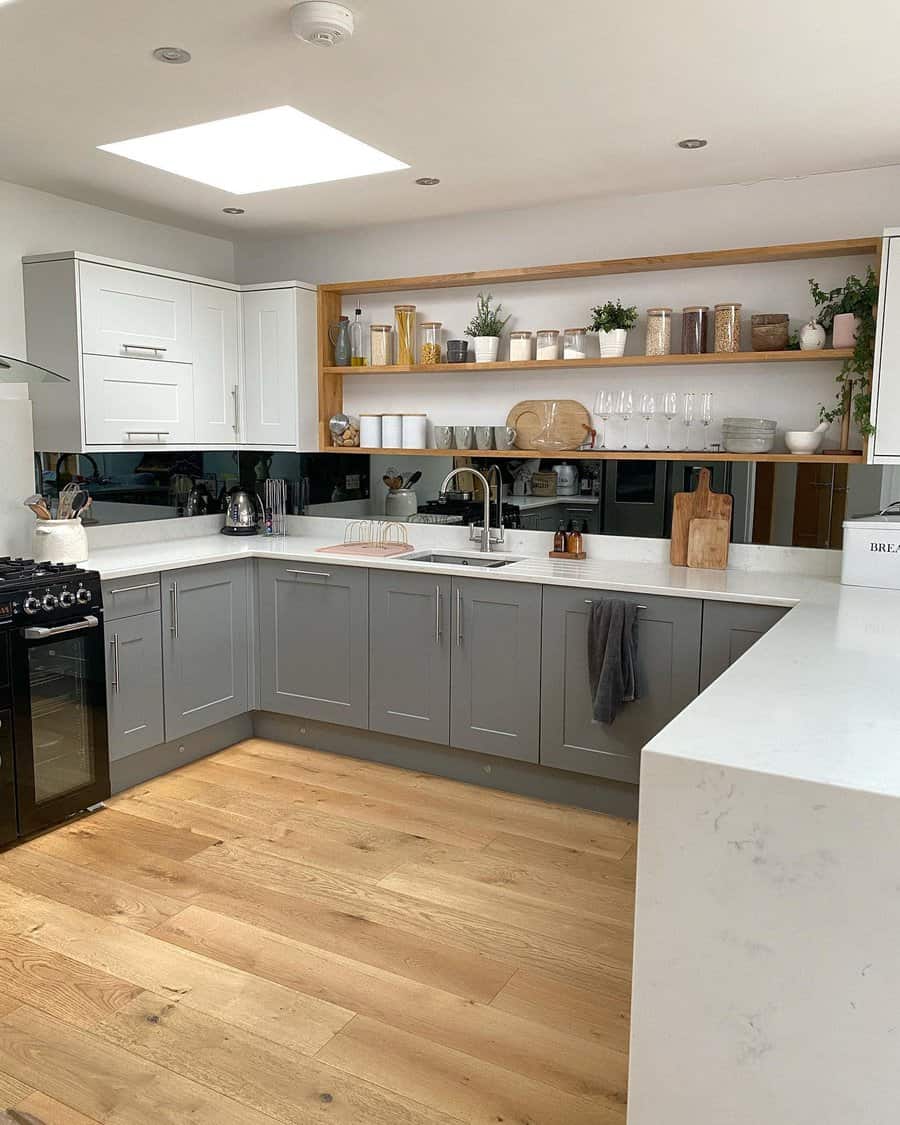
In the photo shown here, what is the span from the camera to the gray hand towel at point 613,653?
11.6 feet

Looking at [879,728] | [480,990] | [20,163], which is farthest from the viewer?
[20,163]

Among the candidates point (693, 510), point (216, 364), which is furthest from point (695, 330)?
point (216, 364)

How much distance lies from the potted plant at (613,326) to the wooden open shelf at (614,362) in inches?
2.2

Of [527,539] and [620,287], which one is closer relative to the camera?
[620,287]

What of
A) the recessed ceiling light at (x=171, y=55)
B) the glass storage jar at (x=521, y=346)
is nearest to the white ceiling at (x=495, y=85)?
the recessed ceiling light at (x=171, y=55)

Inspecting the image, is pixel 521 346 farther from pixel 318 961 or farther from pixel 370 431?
pixel 318 961

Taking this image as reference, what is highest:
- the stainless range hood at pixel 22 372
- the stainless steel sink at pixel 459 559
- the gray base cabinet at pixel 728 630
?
the stainless range hood at pixel 22 372

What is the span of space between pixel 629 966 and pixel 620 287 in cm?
285

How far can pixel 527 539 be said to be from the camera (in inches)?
176

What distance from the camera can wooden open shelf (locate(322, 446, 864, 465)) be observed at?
3.66 meters

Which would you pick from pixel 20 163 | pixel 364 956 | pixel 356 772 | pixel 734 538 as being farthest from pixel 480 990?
pixel 20 163

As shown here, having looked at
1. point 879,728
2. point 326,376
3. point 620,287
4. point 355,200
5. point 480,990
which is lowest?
point 480,990

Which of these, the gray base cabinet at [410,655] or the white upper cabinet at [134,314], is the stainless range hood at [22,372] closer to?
the white upper cabinet at [134,314]

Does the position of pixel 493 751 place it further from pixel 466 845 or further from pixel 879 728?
pixel 879 728
